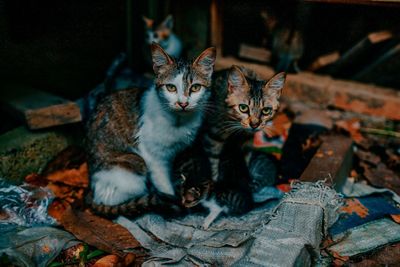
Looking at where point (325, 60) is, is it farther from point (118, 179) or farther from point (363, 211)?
point (118, 179)

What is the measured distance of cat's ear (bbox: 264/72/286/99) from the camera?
3375 mm

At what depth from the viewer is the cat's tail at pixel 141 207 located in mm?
3400

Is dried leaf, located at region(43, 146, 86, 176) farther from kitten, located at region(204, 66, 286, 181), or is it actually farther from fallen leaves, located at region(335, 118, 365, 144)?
fallen leaves, located at region(335, 118, 365, 144)

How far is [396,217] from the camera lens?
3365 mm

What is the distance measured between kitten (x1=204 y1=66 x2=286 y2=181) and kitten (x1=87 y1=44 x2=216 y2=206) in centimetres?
19

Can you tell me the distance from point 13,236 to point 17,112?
1.25m

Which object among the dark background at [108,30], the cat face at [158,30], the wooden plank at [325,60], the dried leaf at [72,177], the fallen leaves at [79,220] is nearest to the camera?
the fallen leaves at [79,220]

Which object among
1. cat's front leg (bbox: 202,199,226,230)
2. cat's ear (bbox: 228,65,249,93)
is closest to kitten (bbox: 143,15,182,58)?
cat's ear (bbox: 228,65,249,93)

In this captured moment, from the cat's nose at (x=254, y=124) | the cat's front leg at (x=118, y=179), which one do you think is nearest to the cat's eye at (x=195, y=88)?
the cat's nose at (x=254, y=124)

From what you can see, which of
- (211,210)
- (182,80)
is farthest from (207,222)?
(182,80)

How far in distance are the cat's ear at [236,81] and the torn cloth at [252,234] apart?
935 mm

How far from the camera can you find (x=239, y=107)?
3479mm

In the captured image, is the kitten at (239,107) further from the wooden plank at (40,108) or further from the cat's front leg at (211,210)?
the wooden plank at (40,108)

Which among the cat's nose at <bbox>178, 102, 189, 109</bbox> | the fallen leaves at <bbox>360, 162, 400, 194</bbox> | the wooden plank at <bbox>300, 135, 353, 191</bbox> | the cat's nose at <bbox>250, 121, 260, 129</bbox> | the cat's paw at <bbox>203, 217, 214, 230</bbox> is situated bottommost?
the cat's paw at <bbox>203, 217, 214, 230</bbox>
